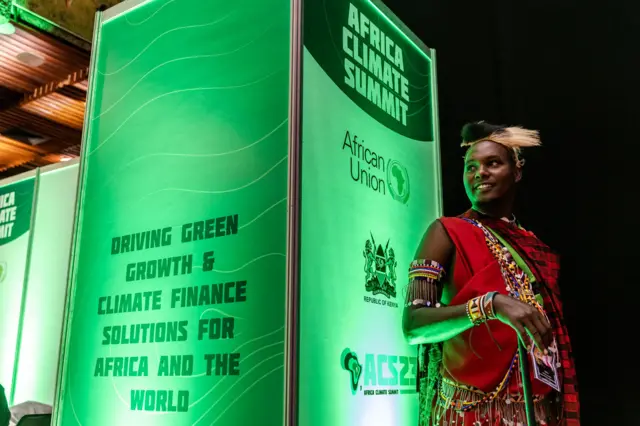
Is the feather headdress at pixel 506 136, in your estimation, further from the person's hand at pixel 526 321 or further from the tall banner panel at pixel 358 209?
the person's hand at pixel 526 321

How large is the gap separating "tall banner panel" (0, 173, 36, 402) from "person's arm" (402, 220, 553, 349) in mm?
3286

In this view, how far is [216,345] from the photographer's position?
2227 mm

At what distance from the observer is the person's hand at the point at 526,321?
184 centimetres

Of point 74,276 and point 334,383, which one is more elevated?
point 74,276

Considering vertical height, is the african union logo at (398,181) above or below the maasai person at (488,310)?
above

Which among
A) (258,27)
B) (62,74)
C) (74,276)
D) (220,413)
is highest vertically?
(62,74)

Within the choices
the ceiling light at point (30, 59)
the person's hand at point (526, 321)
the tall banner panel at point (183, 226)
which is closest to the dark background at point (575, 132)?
the person's hand at point (526, 321)

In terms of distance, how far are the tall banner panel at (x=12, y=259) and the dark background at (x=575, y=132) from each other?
3.04 meters

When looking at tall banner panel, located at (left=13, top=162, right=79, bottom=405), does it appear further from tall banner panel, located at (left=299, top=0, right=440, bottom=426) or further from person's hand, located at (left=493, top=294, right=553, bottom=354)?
person's hand, located at (left=493, top=294, right=553, bottom=354)

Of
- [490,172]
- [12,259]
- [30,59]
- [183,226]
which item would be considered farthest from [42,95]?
[490,172]

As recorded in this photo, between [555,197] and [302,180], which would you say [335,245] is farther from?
[555,197]

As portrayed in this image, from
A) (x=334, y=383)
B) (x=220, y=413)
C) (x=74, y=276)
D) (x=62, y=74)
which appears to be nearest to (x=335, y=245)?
(x=334, y=383)

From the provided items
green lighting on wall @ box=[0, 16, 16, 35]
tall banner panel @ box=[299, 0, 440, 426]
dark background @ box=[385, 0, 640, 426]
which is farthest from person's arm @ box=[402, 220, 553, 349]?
green lighting on wall @ box=[0, 16, 16, 35]

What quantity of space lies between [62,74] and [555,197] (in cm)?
423
